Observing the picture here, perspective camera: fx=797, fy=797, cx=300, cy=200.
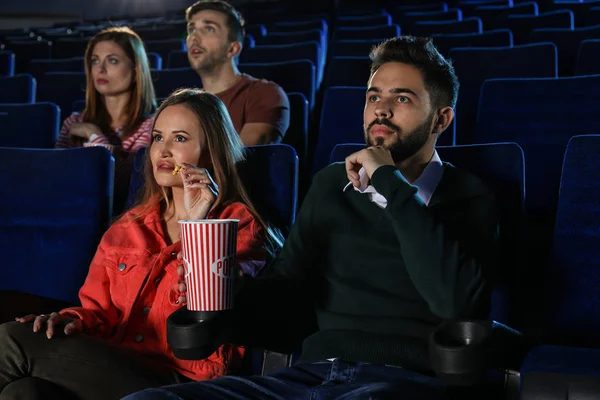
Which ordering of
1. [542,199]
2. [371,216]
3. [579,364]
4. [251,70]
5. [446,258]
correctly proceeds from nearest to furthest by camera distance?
[579,364] < [446,258] < [371,216] < [542,199] < [251,70]

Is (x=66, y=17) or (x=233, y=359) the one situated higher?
(x=66, y=17)

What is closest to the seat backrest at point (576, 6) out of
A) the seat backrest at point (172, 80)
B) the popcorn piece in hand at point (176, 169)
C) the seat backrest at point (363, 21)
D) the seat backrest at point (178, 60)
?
the seat backrest at point (363, 21)

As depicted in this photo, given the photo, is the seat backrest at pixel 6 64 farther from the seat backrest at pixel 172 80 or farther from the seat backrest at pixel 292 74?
the seat backrest at pixel 292 74

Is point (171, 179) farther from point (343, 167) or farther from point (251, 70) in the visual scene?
point (251, 70)

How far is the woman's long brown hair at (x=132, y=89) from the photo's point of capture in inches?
54.3

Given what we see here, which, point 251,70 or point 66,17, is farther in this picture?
point 66,17

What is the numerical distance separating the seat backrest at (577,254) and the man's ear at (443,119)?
123 millimetres

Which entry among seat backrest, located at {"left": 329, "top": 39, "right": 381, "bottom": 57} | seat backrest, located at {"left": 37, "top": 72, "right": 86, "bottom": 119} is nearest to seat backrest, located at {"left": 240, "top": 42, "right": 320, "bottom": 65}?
seat backrest, located at {"left": 329, "top": 39, "right": 381, "bottom": 57}

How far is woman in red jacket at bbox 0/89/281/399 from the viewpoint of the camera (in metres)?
0.72

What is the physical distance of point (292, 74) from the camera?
68.9 inches

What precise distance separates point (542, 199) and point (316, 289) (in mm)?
471

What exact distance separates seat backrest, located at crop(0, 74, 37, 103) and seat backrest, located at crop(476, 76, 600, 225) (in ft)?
3.55

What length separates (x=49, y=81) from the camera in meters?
1.98

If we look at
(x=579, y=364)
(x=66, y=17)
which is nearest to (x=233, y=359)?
(x=579, y=364)
